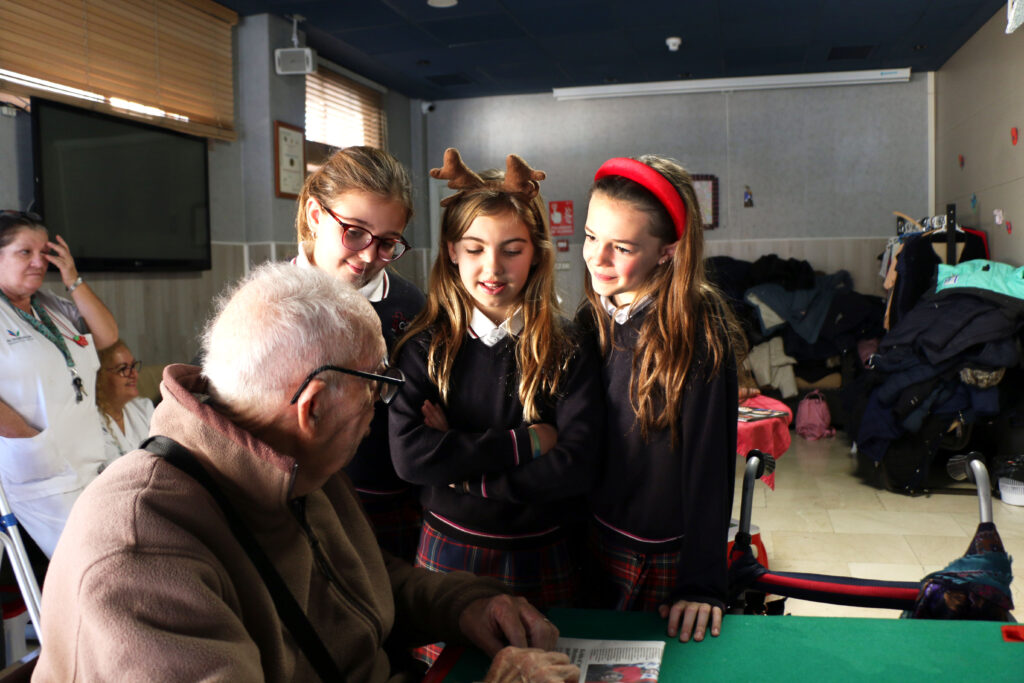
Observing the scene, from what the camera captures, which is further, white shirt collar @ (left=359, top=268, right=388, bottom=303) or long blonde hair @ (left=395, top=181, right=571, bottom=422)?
white shirt collar @ (left=359, top=268, right=388, bottom=303)

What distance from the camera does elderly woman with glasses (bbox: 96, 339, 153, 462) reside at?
3.38 m

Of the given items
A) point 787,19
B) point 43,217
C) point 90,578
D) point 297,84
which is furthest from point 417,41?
point 90,578

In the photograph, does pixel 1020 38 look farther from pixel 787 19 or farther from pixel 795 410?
pixel 795 410

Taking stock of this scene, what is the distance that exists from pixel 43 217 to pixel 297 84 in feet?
7.84

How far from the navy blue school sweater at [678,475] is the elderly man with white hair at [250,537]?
368mm

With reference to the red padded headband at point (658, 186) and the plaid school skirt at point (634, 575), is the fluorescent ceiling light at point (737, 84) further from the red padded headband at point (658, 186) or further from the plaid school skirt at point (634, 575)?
the plaid school skirt at point (634, 575)

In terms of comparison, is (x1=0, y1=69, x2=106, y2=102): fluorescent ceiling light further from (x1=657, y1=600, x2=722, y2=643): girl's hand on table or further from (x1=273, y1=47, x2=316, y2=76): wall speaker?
(x1=657, y1=600, x2=722, y2=643): girl's hand on table

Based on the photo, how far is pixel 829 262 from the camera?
7.59 meters

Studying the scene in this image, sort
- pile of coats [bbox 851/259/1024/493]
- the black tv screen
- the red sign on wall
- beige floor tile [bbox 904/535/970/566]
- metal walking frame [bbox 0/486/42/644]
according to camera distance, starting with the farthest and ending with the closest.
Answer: the red sign on wall → pile of coats [bbox 851/259/1024/493] → the black tv screen → beige floor tile [bbox 904/535/970/566] → metal walking frame [bbox 0/486/42/644]

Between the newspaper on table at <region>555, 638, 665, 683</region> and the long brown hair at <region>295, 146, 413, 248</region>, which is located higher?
the long brown hair at <region>295, 146, 413, 248</region>

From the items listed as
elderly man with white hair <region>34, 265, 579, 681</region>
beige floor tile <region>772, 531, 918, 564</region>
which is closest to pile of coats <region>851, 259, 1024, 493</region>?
beige floor tile <region>772, 531, 918, 564</region>

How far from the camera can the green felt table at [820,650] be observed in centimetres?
113

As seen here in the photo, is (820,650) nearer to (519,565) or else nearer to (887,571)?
(519,565)

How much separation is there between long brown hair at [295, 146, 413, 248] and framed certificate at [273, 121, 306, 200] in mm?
3841
